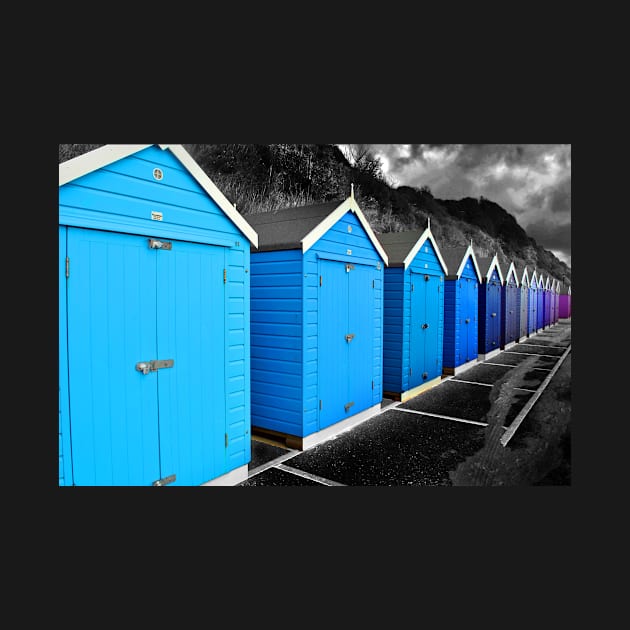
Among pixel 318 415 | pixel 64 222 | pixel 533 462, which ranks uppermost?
pixel 64 222

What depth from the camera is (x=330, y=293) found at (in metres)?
5.79

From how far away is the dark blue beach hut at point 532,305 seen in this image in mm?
20634

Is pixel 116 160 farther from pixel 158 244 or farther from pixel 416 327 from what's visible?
pixel 416 327

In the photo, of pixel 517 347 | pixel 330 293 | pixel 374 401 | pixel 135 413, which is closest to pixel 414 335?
pixel 374 401

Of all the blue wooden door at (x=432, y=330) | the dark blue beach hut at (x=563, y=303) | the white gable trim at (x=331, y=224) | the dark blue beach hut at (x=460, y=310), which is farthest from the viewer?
the dark blue beach hut at (x=563, y=303)

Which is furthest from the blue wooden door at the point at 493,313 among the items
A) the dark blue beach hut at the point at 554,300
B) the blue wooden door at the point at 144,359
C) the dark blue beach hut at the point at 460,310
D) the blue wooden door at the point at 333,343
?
the dark blue beach hut at the point at 554,300

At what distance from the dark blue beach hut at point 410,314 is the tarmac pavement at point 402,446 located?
0.38 m

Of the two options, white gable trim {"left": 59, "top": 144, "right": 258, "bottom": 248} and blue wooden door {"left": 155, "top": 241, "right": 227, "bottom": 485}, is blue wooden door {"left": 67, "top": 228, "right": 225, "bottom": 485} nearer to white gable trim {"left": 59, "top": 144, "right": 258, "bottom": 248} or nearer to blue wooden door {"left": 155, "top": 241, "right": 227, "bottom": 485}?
blue wooden door {"left": 155, "top": 241, "right": 227, "bottom": 485}

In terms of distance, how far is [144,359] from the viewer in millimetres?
3324

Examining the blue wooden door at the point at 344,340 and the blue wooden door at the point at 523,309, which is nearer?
the blue wooden door at the point at 344,340

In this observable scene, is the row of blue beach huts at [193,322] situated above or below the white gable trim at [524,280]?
below

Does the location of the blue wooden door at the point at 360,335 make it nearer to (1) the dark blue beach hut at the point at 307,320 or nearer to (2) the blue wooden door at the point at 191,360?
(1) the dark blue beach hut at the point at 307,320

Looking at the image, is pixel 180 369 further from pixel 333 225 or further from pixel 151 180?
pixel 333 225

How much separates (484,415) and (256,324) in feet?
13.8
